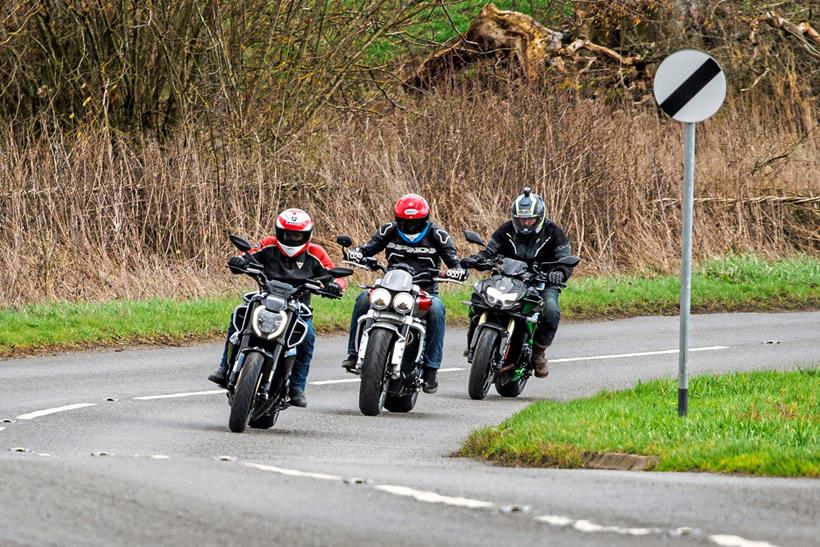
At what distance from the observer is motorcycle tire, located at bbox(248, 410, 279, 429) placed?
12547 millimetres

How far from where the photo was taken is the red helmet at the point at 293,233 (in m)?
12.6

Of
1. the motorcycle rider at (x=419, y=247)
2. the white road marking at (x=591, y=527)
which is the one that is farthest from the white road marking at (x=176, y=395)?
the white road marking at (x=591, y=527)

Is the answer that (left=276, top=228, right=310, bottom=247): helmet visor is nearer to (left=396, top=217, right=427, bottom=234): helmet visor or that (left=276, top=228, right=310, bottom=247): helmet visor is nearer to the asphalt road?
the asphalt road

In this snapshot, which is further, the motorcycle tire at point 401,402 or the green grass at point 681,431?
the motorcycle tire at point 401,402

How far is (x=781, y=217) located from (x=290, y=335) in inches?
692

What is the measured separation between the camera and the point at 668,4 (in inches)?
1230

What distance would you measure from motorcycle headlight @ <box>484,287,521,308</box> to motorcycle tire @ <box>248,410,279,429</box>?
2588 mm

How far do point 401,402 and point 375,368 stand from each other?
891 millimetres

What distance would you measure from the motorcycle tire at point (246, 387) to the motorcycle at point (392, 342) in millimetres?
1313

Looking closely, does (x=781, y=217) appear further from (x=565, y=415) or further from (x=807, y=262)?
(x=565, y=415)

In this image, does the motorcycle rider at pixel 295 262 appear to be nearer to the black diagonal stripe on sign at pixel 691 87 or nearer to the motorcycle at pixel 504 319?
the motorcycle at pixel 504 319

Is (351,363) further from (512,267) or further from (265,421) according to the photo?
(512,267)

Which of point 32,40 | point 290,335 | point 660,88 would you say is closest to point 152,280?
point 32,40

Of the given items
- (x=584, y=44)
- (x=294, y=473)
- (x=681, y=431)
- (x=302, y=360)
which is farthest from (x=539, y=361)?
(x=584, y=44)
